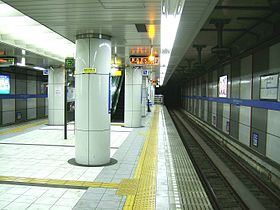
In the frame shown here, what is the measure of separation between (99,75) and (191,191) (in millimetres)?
3180

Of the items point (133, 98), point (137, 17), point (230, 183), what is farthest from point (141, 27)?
point (133, 98)

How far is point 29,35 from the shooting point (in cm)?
821

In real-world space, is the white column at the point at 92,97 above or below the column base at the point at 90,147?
above

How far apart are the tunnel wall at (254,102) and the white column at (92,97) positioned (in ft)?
12.8

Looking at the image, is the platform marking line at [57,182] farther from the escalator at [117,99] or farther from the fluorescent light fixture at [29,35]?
the escalator at [117,99]

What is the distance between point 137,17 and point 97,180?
316 cm

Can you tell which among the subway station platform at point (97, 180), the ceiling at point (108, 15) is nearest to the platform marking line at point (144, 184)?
the subway station platform at point (97, 180)

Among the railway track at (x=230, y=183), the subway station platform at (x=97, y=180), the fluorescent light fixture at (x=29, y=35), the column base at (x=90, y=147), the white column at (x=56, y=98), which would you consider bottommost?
the railway track at (x=230, y=183)

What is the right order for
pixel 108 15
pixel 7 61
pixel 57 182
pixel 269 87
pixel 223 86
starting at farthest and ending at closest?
pixel 223 86 → pixel 7 61 → pixel 269 87 → pixel 57 182 → pixel 108 15

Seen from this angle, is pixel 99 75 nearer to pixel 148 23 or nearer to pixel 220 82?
pixel 148 23

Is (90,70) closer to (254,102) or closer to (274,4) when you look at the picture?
(274,4)

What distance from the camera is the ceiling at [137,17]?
4.48m

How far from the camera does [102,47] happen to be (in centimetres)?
638

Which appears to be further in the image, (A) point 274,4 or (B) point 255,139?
(B) point 255,139
